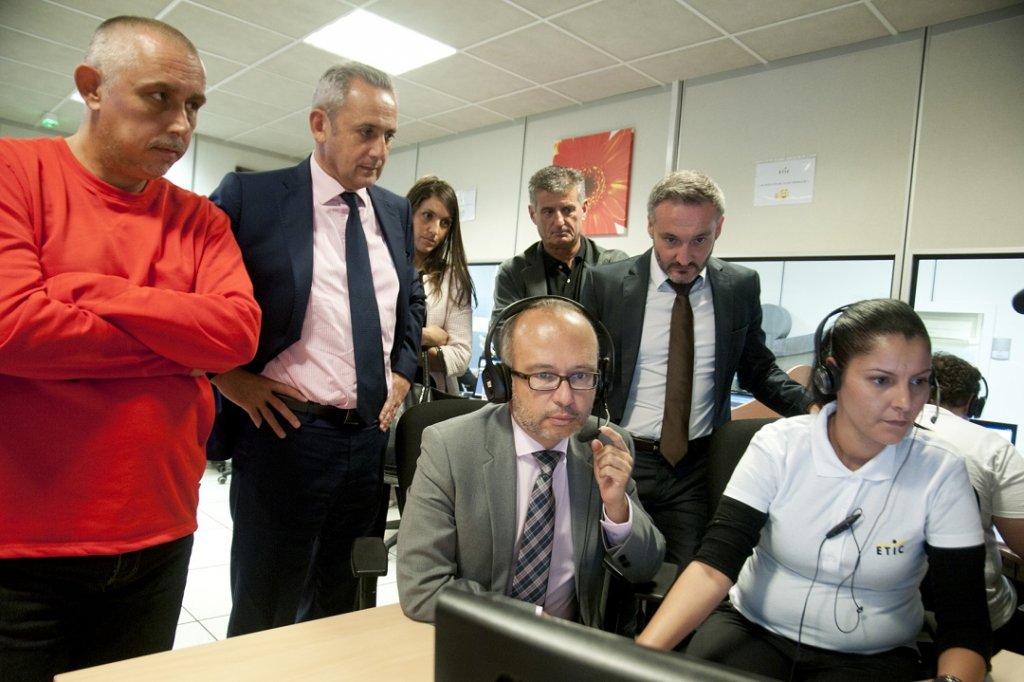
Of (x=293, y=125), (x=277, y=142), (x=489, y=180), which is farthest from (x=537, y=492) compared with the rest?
(x=277, y=142)

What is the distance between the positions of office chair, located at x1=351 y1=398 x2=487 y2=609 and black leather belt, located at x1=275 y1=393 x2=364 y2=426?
18 centimetres

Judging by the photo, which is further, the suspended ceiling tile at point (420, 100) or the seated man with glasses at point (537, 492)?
the suspended ceiling tile at point (420, 100)

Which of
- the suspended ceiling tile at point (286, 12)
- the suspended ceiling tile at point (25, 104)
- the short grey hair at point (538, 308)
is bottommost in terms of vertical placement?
the short grey hair at point (538, 308)

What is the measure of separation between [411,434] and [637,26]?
2.69 m

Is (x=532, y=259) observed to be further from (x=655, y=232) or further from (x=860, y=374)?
(x=860, y=374)

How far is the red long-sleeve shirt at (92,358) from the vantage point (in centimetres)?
106

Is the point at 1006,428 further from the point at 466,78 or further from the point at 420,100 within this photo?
the point at 420,100

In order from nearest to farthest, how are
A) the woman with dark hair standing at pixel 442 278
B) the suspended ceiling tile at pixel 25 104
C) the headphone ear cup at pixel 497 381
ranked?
the headphone ear cup at pixel 497 381, the woman with dark hair standing at pixel 442 278, the suspended ceiling tile at pixel 25 104

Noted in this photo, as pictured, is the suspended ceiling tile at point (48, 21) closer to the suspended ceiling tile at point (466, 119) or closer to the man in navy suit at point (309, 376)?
the suspended ceiling tile at point (466, 119)

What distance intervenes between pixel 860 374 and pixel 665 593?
638 mm

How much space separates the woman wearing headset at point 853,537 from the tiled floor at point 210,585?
127 cm

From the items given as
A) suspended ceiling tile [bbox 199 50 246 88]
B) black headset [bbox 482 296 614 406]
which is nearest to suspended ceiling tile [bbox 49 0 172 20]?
suspended ceiling tile [bbox 199 50 246 88]

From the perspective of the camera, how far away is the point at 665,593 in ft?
4.67

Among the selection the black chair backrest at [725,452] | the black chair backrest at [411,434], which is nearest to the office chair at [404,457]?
the black chair backrest at [411,434]
